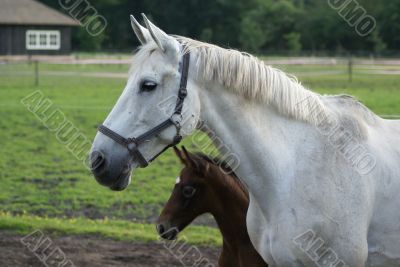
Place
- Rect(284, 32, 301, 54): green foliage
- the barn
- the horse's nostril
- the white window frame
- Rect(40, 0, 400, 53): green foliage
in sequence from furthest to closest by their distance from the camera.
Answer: the white window frame, Rect(284, 32, 301, 54): green foliage, the barn, Rect(40, 0, 400, 53): green foliage, the horse's nostril

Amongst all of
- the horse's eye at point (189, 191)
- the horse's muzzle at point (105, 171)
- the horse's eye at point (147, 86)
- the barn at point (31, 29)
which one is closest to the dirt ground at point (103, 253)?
the horse's eye at point (189, 191)

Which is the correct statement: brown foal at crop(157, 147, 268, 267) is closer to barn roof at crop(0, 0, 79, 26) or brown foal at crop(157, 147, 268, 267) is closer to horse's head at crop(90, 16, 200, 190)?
horse's head at crop(90, 16, 200, 190)

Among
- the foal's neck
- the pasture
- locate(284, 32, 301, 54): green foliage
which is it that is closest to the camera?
the foal's neck

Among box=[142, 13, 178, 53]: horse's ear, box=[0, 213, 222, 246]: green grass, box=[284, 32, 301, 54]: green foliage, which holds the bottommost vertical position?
box=[284, 32, 301, 54]: green foliage

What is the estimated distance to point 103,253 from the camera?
6707 mm

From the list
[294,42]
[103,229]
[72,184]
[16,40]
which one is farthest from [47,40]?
[103,229]

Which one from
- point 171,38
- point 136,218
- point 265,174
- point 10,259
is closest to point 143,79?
point 171,38

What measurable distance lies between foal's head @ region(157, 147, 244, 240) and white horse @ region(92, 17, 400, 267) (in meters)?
1.69

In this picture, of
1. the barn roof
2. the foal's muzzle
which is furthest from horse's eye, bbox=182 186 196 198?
the barn roof

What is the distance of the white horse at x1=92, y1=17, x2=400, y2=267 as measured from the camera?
3.31 metres

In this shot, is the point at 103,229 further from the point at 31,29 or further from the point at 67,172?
the point at 31,29

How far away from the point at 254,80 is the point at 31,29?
45.5 meters

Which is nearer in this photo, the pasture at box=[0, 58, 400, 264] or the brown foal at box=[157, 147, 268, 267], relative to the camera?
the brown foal at box=[157, 147, 268, 267]

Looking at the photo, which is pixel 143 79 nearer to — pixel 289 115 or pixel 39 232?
pixel 289 115
